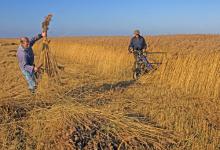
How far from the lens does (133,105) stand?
8.23 meters

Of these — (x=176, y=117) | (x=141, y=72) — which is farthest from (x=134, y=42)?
(x=176, y=117)

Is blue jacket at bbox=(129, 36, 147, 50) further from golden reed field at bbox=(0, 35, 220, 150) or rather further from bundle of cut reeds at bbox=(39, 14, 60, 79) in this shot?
bundle of cut reeds at bbox=(39, 14, 60, 79)

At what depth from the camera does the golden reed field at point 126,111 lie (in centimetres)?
553

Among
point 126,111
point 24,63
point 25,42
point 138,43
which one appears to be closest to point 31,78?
point 24,63

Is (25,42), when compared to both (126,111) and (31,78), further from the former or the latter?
(126,111)

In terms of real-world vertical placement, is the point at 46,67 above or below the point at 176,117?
above

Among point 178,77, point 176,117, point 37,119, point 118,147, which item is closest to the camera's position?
point 118,147

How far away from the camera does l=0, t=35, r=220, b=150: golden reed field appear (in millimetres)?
5533

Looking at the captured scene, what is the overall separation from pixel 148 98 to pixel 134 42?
404 centimetres

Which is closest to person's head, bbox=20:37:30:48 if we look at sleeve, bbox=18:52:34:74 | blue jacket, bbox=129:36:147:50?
sleeve, bbox=18:52:34:74

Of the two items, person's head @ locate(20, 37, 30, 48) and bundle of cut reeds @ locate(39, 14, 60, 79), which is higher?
person's head @ locate(20, 37, 30, 48)

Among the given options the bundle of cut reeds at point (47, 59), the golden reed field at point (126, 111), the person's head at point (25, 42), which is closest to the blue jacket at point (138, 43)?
the golden reed field at point (126, 111)

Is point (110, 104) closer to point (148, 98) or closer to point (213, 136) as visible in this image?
point (148, 98)

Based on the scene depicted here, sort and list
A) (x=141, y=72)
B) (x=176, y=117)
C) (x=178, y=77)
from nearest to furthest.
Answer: (x=176, y=117)
(x=178, y=77)
(x=141, y=72)
